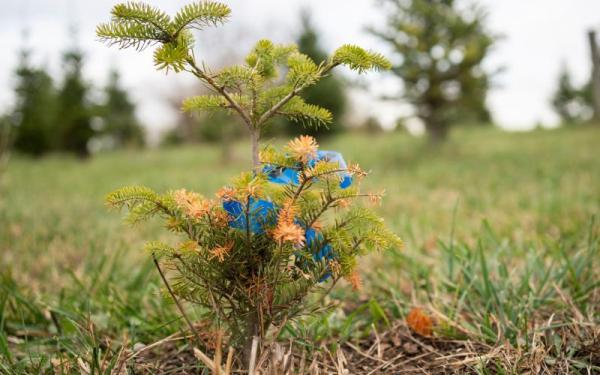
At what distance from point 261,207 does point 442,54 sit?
10.0 m

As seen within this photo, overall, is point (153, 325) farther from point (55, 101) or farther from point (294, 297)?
point (55, 101)

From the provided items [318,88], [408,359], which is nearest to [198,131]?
[318,88]

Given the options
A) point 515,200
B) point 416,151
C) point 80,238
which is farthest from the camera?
point 416,151

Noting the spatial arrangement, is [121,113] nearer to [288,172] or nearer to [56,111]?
[56,111]

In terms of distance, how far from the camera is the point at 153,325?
188 cm

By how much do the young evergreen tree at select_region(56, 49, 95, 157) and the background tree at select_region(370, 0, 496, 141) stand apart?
13.2m

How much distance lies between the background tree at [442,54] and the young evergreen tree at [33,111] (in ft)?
52.8

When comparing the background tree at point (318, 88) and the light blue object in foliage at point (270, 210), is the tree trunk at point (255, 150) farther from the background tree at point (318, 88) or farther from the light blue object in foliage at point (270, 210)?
the background tree at point (318, 88)

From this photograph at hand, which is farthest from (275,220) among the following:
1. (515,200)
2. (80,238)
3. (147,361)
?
(515,200)

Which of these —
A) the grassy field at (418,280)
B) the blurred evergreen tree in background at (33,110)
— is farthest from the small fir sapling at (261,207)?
the blurred evergreen tree in background at (33,110)

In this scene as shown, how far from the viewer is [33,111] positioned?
20359mm

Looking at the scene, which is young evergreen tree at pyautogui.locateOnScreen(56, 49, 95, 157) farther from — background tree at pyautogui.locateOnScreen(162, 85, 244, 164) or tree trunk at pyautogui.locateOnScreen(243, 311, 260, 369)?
tree trunk at pyautogui.locateOnScreen(243, 311, 260, 369)

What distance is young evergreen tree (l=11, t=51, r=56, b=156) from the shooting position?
20.2 metres

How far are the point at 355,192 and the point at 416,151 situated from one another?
1066cm
